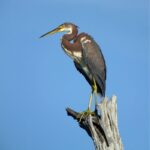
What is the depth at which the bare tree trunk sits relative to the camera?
19.4 ft

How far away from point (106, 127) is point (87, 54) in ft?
3.68

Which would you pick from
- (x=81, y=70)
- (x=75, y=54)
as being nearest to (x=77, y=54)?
(x=75, y=54)

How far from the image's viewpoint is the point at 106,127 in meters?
5.95

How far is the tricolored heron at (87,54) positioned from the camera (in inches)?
261

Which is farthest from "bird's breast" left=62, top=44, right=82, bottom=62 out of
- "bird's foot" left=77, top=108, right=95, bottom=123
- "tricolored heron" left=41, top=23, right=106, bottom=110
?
"bird's foot" left=77, top=108, right=95, bottom=123

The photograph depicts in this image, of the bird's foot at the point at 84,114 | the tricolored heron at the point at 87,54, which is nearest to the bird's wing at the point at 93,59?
the tricolored heron at the point at 87,54

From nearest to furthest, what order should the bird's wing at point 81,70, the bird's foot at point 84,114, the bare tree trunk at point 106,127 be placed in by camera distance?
the bare tree trunk at point 106,127 → the bird's foot at point 84,114 → the bird's wing at point 81,70

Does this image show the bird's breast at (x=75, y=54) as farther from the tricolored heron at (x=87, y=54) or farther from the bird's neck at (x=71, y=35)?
the bird's neck at (x=71, y=35)

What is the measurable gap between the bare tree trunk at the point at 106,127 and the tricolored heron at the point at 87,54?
21.7 inches

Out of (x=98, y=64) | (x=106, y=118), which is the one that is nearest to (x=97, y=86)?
(x=98, y=64)

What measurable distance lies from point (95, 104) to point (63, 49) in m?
0.89

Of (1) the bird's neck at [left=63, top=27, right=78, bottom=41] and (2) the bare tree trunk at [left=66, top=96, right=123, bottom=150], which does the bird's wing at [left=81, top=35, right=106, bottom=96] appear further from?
(2) the bare tree trunk at [left=66, top=96, right=123, bottom=150]

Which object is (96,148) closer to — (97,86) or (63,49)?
(97,86)

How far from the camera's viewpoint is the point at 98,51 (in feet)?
21.9
